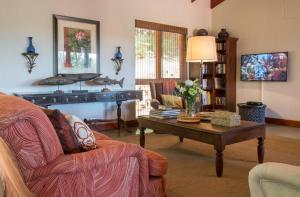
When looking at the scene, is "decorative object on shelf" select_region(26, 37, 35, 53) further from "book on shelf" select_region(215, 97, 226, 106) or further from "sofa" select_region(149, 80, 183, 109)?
"book on shelf" select_region(215, 97, 226, 106)

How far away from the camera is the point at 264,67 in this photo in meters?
6.19

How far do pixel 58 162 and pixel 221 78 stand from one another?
5.68 m

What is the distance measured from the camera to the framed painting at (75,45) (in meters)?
4.85

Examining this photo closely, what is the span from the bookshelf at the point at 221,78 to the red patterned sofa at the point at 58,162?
474 cm

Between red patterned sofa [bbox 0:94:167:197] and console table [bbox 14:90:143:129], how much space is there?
8.53ft

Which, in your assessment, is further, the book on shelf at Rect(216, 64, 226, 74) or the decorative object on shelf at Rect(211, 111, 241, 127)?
the book on shelf at Rect(216, 64, 226, 74)

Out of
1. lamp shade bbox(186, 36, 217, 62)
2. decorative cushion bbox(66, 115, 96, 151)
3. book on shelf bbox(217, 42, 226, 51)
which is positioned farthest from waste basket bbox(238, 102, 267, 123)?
decorative cushion bbox(66, 115, 96, 151)

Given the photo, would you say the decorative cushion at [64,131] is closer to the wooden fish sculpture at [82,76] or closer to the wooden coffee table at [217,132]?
the wooden coffee table at [217,132]

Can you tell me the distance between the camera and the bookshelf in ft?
21.7

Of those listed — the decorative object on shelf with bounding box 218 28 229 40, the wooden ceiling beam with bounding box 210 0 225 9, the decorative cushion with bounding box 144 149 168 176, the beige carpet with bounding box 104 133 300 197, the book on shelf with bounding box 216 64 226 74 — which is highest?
the wooden ceiling beam with bounding box 210 0 225 9

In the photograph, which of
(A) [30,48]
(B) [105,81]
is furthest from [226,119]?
(A) [30,48]

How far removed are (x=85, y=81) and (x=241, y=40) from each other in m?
3.73

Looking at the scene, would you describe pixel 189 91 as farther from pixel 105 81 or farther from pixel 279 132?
pixel 279 132

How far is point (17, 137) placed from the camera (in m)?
1.55
